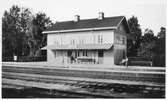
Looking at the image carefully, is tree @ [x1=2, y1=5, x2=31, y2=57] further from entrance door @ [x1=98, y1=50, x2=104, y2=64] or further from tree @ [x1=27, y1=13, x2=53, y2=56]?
entrance door @ [x1=98, y1=50, x2=104, y2=64]

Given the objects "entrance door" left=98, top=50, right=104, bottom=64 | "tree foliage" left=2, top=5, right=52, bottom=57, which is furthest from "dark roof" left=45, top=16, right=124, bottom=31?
"entrance door" left=98, top=50, right=104, bottom=64

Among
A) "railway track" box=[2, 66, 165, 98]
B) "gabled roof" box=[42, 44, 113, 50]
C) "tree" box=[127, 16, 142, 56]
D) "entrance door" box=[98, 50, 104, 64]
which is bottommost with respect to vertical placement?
"railway track" box=[2, 66, 165, 98]

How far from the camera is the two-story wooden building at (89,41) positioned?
21.3m

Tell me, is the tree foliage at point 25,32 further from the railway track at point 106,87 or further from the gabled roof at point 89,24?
the railway track at point 106,87

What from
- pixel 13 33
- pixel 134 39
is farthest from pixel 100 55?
pixel 134 39

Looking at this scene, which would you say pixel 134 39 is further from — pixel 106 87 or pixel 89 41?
pixel 106 87

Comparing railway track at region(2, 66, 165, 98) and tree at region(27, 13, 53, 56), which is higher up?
tree at region(27, 13, 53, 56)

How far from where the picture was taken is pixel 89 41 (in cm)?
2273

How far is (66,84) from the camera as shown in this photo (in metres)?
10.2

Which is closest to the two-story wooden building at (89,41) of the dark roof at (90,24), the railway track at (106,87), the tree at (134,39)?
the dark roof at (90,24)

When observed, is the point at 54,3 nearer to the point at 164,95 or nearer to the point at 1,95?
the point at 1,95

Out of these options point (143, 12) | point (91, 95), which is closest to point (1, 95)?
point (91, 95)

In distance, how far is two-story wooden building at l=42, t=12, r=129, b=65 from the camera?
21328 millimetres

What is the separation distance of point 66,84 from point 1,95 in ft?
10.3
